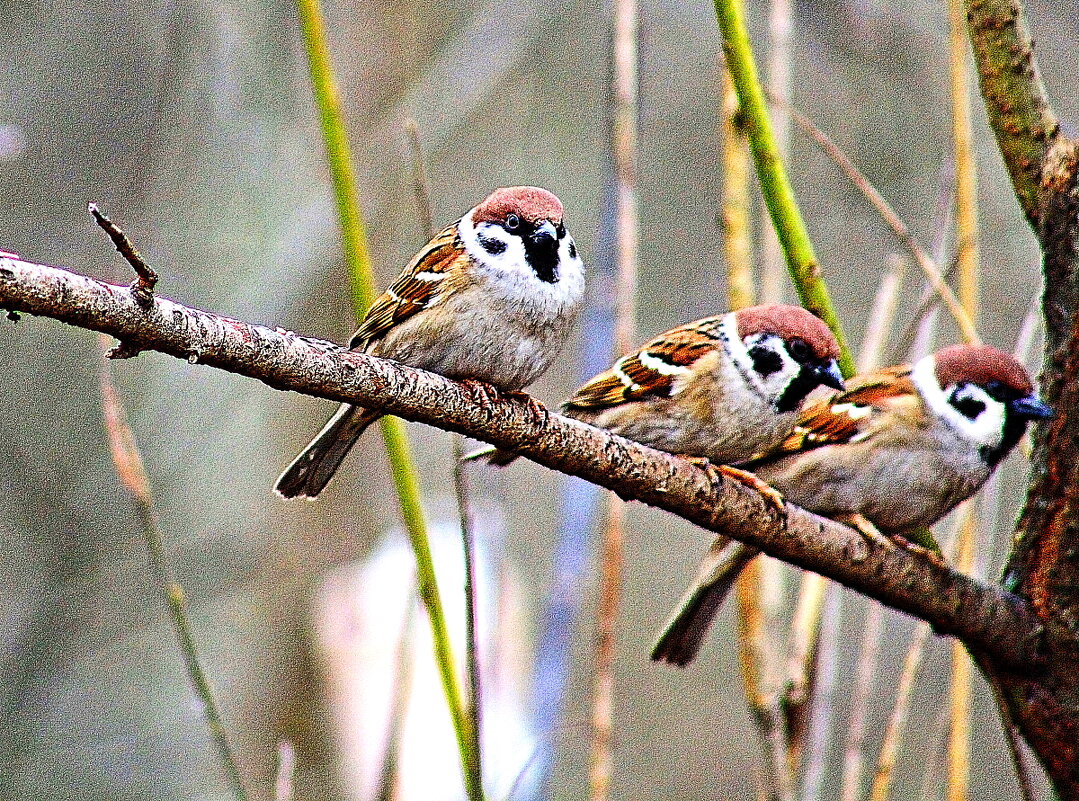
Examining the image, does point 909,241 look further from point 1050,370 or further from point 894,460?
point 894,460

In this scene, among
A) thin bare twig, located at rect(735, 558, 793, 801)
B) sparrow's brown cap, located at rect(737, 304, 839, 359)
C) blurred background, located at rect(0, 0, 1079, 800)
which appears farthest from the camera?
blurred background, located at rect(0, 0, 1079, 800)

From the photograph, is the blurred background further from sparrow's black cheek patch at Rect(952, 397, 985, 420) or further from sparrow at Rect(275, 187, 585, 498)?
sparrow's black cheek patch at Rect(952, 397, 985, 420)

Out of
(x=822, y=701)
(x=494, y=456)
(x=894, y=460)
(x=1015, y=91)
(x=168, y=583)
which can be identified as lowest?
(x=822, y=701)

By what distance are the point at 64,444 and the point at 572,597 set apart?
2.33 meters

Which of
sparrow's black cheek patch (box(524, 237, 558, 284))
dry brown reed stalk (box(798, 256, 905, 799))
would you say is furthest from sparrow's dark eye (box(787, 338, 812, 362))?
sparrow's black cheek patch (box(524, 237, 558, 284))

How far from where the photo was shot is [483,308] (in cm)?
248

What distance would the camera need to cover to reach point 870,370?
2670mm

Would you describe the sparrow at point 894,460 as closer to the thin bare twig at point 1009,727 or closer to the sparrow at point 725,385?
the sparrow at point 725,385

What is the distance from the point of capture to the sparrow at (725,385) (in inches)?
110

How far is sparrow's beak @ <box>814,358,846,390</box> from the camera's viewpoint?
2.77 m

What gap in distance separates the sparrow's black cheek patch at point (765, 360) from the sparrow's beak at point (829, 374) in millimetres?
92

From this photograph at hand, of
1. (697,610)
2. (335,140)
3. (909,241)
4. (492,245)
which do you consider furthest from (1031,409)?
(335,140)

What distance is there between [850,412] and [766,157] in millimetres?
1039

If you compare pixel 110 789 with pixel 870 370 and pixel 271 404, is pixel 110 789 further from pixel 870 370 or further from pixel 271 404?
pixel 870 370
